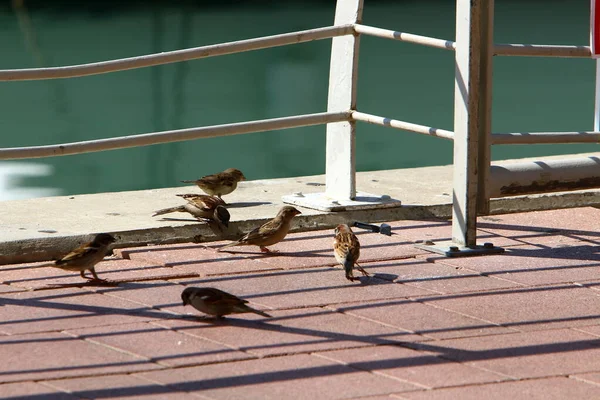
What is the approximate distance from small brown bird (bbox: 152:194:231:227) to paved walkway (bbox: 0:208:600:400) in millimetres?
145

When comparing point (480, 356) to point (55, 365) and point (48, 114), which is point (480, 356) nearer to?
point (55, 365)

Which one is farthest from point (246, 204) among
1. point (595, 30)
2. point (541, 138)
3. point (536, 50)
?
point (595, 30)

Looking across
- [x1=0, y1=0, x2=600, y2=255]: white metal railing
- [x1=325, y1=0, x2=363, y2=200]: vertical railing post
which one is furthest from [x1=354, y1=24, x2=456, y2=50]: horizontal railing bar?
[x1=325, y1=0, x2=363, y2=200]: vertical railing post

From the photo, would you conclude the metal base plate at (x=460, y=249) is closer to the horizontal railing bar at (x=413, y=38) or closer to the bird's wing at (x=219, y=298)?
the horizontal railing bar at (x=413, y=38)

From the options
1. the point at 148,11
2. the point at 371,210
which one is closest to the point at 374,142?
the point at 371,210

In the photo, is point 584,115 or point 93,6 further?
point 93,6

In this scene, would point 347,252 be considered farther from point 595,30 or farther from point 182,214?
point 595,30

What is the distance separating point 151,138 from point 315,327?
1.85 metres

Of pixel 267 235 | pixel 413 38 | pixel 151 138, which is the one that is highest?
pixel 413 38

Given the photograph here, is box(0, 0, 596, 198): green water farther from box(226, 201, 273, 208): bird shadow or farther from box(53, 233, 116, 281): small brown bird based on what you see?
box(53, 233, 116, 281): small brown bird

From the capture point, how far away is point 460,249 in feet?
20.2

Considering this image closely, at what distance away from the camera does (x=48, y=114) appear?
629 inches

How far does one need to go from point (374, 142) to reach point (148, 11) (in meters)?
13.5

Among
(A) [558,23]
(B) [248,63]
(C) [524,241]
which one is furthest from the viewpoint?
(A) [558,23]
